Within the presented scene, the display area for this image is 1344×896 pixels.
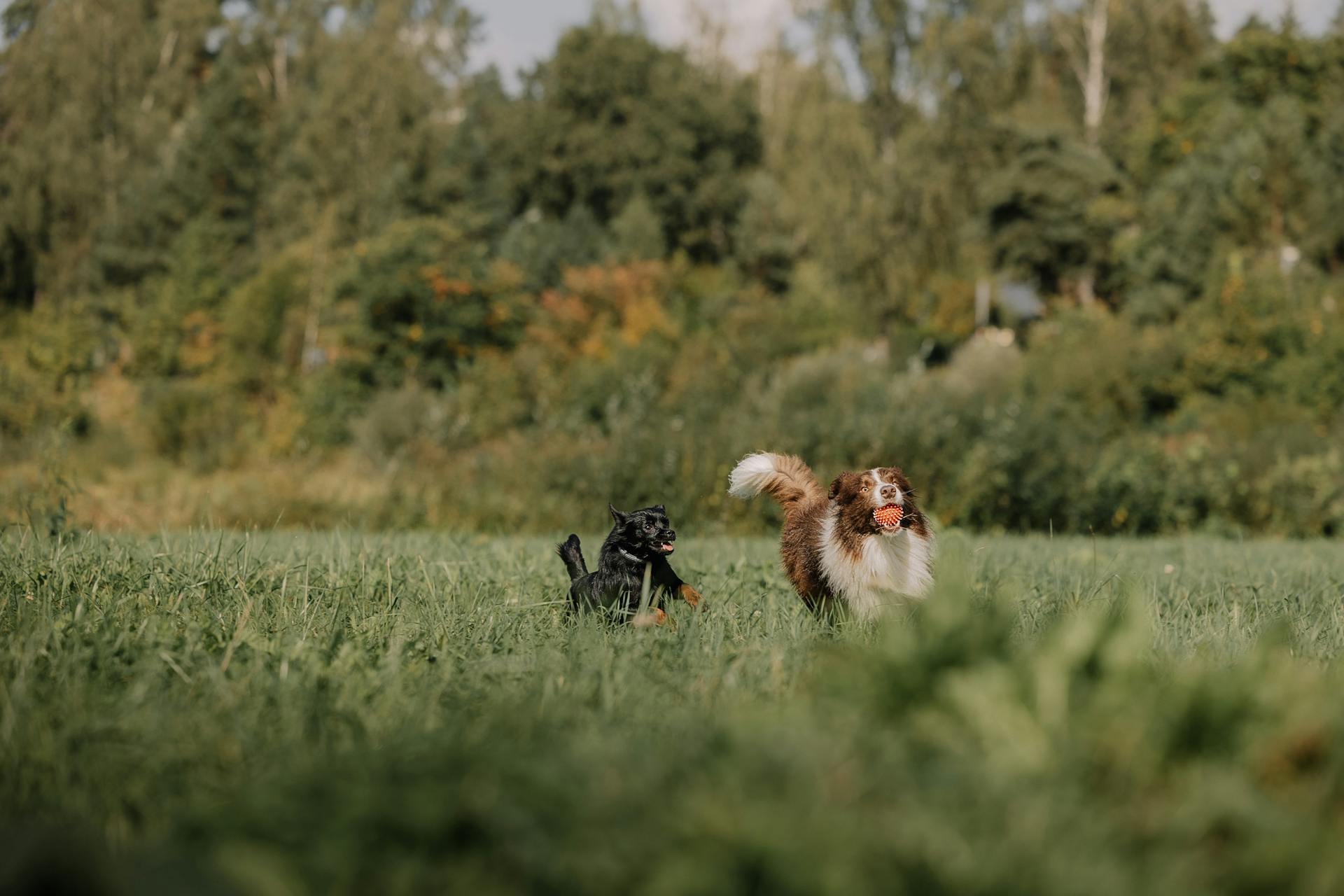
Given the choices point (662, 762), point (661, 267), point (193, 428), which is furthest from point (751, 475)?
point (661, 267)

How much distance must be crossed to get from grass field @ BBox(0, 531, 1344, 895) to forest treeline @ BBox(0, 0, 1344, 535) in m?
4.85

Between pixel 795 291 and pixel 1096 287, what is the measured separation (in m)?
8.45

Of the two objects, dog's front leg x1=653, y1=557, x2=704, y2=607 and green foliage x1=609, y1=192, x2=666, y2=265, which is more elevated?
green foliage x1=609, y1=192, x2=666, y2=265

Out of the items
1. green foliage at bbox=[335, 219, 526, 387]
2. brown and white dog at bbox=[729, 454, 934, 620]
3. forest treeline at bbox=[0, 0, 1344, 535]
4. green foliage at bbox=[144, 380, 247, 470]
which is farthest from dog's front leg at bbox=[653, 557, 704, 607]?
green foliage at bbox=[335, 219, 526, 387]

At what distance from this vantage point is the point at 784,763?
5.89 ft

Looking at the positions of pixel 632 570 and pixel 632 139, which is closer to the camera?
pixel 632 570

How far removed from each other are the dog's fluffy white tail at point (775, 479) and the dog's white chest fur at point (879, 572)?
76 centimetres

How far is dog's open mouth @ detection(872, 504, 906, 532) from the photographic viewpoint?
4160 millimetres

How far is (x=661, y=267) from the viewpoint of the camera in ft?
89.2

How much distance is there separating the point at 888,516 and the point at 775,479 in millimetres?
1195

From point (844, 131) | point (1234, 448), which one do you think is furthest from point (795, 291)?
point (1234, 448)

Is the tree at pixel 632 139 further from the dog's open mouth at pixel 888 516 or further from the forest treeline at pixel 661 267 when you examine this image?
the dog's open mouth at pixel 888 516

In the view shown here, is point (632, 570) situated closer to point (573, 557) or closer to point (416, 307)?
point (573, 557)

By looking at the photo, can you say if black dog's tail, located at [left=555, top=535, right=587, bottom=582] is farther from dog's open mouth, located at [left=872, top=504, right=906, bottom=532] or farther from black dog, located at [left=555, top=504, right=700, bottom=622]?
dog's open mouth, located at [left=872, top=504, right=906, bottom=532]
